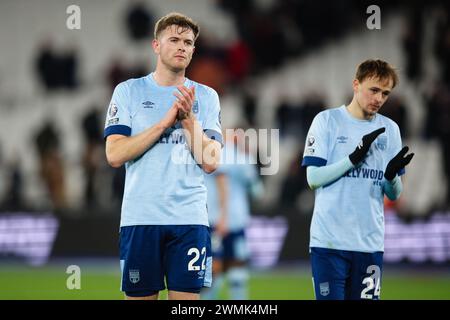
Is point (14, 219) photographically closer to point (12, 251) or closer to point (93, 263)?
point (12, 251)

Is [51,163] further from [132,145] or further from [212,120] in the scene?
[132,145]

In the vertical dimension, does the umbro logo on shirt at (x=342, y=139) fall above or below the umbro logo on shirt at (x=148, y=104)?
below

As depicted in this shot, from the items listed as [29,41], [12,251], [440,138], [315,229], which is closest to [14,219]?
[12,251]

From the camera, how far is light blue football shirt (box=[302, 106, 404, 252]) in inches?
238

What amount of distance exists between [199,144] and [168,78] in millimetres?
566

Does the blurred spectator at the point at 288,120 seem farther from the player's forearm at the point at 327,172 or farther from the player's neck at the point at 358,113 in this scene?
the player's forearm at the point at 327,172

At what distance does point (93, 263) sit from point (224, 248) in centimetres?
436

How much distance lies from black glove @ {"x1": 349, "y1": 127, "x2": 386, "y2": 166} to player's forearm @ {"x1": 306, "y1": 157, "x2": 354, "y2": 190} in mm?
43

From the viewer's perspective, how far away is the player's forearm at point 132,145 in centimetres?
539

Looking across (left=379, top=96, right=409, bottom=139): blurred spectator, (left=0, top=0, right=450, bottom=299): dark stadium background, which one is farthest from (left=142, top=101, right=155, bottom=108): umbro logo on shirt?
(left=379, top=96, right=409, bottom=139): blurred spectator

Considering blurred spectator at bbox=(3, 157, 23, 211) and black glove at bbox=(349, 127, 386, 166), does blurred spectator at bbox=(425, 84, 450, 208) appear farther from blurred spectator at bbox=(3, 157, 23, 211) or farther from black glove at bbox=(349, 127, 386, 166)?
black glove at bbox=(349, 127, 386, 166)

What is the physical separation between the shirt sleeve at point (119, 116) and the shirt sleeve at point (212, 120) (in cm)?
52

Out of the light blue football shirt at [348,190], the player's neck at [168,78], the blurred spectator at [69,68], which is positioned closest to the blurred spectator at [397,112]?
the blurred spectator at [69,68]

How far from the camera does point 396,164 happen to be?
19.6ft
